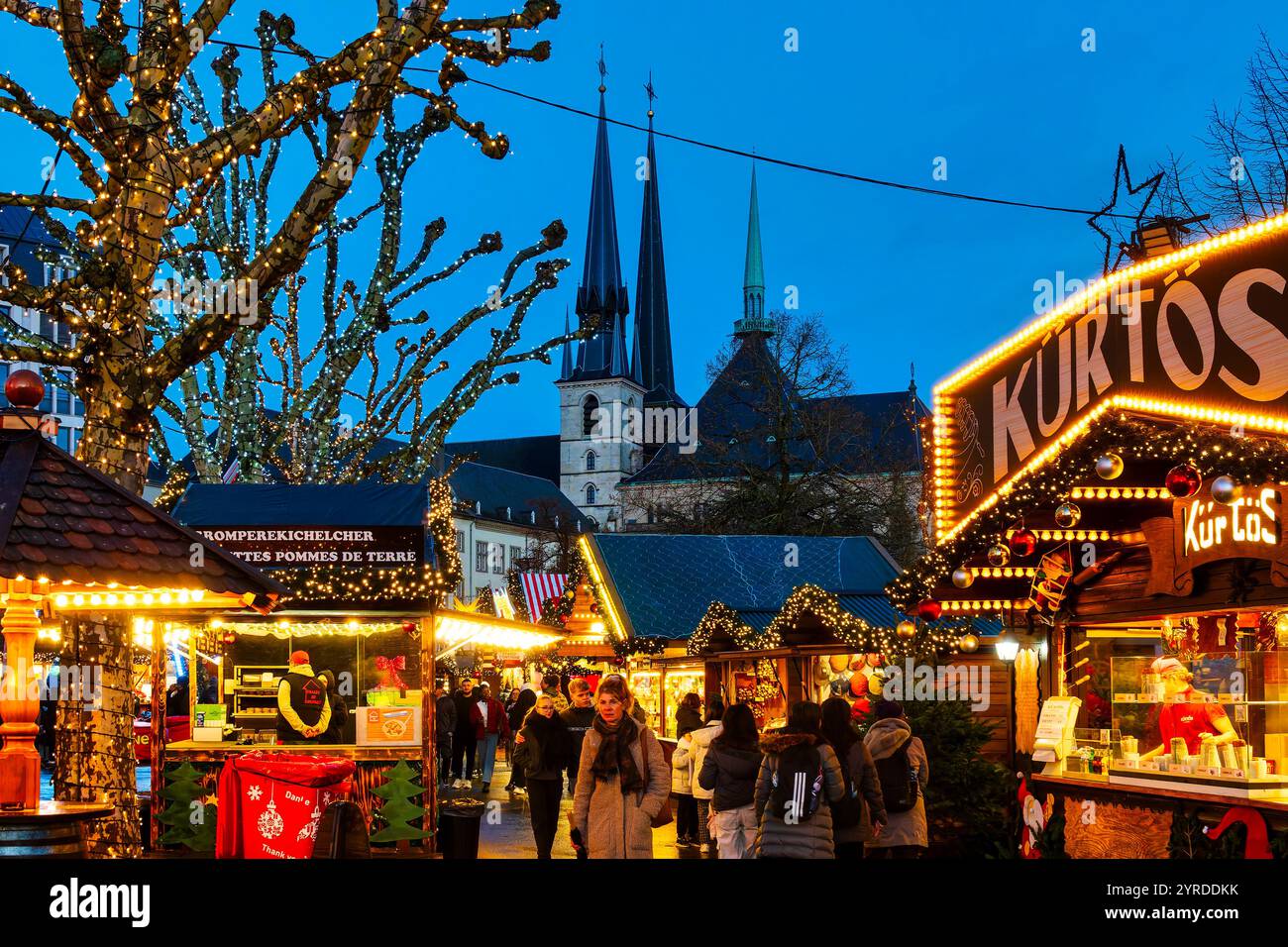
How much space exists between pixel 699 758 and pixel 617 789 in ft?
19.3

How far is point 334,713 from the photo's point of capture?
14.9 meters

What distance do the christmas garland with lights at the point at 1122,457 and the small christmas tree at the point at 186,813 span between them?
23.3 feet

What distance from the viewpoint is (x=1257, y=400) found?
27.0 ft

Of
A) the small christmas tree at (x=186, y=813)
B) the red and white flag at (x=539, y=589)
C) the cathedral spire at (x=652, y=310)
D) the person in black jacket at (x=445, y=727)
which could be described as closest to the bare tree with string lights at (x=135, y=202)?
the small christmas tree at (x=186, y=813)

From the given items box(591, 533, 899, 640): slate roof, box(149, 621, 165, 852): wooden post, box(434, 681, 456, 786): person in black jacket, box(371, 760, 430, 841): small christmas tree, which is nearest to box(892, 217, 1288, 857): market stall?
box(371, 760, 430, 841): small christmas tree

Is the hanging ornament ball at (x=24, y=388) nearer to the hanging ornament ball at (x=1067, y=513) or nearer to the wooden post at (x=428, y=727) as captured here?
the hanging ornament ball at (x=1067, y=513)

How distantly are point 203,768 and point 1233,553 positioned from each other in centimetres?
973

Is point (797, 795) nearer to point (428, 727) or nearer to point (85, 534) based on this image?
point (85, 534)

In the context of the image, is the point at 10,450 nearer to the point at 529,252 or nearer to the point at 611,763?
the point at 611,763

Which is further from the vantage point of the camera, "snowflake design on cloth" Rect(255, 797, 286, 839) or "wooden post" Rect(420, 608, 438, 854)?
"wooden post" Rect(420, 608, 438, 854)

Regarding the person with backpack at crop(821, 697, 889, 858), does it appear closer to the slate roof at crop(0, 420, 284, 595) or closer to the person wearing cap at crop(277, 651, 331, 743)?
the slate roof at crop(0, 420, 284, 595)

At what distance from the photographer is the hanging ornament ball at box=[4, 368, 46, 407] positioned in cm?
704

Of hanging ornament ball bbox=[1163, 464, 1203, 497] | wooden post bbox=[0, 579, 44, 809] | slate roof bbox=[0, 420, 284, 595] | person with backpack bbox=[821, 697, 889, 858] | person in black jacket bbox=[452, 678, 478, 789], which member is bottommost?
person in black jacket bbox=[452, 678, 478, 789]

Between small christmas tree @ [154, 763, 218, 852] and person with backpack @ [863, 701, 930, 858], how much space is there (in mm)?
6683
